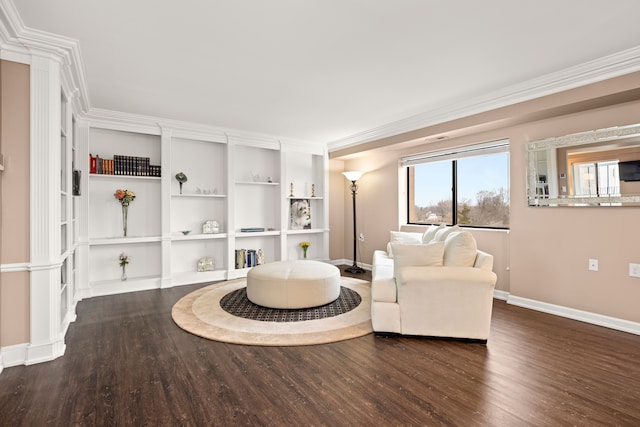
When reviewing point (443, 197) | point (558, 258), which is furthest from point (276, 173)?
point (558, 258)

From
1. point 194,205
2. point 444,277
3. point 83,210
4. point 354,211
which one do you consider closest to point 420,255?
point 444,277

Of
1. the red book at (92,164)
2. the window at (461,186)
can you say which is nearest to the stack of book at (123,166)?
the red book at (92,164)

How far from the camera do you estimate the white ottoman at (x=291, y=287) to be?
11.7ft

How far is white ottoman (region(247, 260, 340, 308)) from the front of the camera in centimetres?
357

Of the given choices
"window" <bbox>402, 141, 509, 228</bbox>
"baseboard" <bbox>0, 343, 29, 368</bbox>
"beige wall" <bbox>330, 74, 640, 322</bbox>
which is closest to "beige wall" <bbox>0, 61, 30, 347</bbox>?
"baseboard" <bbox>0, 343, 29, 368</bbox>

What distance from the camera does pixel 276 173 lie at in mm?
5984

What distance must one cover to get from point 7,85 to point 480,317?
4.24m

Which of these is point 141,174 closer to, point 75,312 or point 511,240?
point 75,312

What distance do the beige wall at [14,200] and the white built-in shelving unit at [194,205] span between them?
182 cm

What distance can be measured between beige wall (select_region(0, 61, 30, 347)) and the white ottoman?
77.8 inches

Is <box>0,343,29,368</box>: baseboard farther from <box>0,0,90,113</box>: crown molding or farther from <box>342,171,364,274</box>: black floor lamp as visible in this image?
<box>342,171,364,274</box>: black floor lamp

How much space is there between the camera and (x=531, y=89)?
11.0 feet

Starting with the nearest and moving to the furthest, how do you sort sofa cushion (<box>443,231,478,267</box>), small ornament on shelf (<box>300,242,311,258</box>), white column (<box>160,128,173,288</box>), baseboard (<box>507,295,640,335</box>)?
sofa cushion (<box>443,231,478,267</box>)
baseboard (<box>507,295,640,335</box>)
white column (<box>160,128,173,288</box>)
small ornament on shelf (<box>300,242,311,258</box>)

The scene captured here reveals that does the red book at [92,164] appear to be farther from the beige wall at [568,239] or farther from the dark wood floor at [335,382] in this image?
the beige wall at [568,239]
